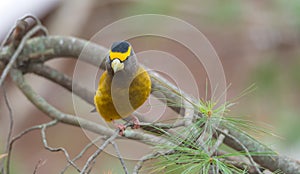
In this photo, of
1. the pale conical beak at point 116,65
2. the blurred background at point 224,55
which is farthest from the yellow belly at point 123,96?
the blurred background at point 224,55

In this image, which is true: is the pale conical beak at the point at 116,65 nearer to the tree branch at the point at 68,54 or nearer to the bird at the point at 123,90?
the bird at the point at 123,90

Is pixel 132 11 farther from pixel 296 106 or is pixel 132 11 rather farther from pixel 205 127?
pixel 205 127

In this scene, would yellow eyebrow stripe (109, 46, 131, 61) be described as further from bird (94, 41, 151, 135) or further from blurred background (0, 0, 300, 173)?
blurred background (0, 0, 300, 173)

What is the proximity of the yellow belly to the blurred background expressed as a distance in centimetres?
70

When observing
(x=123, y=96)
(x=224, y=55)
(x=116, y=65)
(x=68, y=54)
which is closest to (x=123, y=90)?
(x=123, y=96)

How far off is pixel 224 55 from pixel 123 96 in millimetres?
2739

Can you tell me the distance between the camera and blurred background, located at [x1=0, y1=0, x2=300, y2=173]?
2951 millimetres

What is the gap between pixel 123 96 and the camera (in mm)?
1486

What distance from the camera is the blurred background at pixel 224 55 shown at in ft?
9.68

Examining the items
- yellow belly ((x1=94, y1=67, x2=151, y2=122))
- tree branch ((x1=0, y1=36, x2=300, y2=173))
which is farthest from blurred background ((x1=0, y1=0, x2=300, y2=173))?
yellow belly ((x1=94, y1=67, x2=151, y2=122))

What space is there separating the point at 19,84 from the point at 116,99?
0.49 metres

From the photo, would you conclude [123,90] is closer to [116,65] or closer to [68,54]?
[116,65]

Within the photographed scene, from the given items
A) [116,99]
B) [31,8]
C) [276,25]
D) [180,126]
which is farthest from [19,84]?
[31,8]

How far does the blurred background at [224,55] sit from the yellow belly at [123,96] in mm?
701
